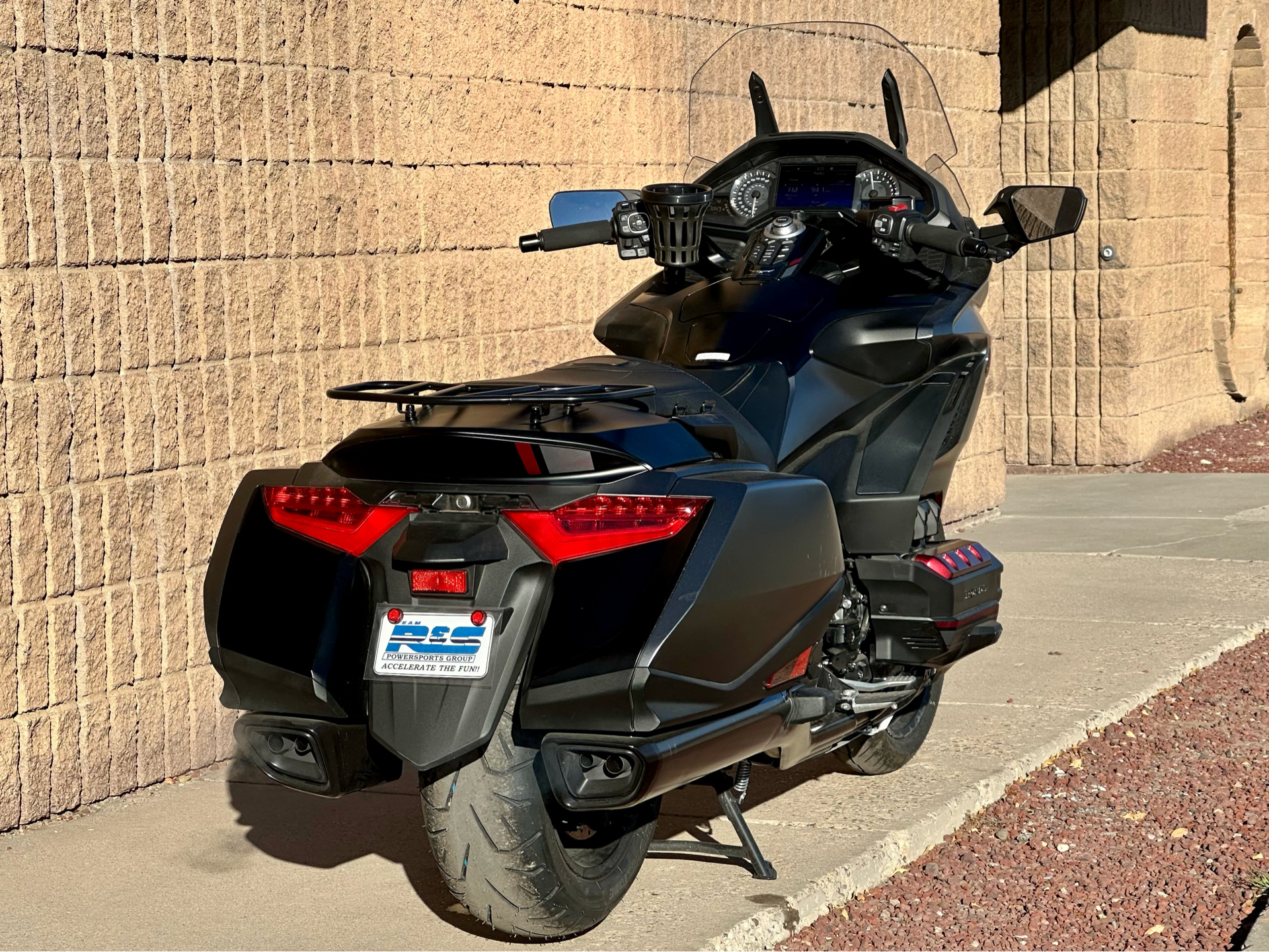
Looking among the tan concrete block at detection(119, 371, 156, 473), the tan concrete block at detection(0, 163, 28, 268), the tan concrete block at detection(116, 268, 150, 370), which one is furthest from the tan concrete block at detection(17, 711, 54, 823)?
the tan concrete block at detection(0, 163, 28, 268)

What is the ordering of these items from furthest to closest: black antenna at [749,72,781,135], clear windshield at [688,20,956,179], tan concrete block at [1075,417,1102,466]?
tan concrete block at [1075,417,1102,466] < black antenna at [749,72,781,135] < clear windshield at [688,20,956,179]

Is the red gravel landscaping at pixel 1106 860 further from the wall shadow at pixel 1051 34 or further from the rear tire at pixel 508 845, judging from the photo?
the wall shadow at pixel 1051 34

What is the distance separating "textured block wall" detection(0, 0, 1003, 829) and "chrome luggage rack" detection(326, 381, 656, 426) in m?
1.51

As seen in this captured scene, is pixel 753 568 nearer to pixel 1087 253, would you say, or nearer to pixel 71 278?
pixel 71 278

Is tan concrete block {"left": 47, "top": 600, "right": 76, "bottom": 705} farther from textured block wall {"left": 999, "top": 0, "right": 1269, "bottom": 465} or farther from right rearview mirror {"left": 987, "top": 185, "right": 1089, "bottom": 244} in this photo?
textured block wall {"left": 999, "top": 0, "right": 1269, "bottom": 465}

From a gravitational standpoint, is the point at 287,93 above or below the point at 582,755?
above

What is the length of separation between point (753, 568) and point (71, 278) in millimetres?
2336

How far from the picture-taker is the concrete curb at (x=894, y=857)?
3.75m

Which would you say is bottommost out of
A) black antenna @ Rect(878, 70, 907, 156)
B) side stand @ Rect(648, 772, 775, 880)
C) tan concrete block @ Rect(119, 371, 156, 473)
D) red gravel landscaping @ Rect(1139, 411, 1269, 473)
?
side stand @ Rect(648, 772, 775, 880)

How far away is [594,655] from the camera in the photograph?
128 inches

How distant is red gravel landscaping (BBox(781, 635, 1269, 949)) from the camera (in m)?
3.94

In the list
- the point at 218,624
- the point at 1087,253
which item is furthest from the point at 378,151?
the point at 1087,253

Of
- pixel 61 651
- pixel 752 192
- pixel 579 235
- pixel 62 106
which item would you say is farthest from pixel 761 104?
pixel 61 651

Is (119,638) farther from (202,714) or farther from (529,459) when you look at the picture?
(529,459)
